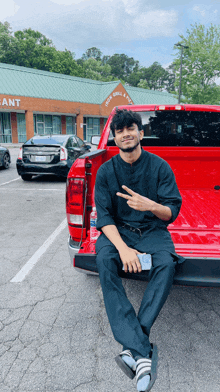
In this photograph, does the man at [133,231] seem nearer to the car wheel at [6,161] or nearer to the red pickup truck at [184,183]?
the red pickup truck at [184,183]

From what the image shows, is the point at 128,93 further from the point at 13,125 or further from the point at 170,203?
the point at 170,203

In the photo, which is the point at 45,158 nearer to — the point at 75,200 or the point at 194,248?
the point at 75,200

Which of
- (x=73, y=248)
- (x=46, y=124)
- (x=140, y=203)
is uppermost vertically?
(x=46, y=124)

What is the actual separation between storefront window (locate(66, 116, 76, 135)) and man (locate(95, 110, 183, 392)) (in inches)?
1294

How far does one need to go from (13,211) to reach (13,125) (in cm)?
2636

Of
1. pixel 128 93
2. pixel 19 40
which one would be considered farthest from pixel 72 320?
pixel 19 40

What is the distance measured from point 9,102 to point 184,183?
27.0 metres

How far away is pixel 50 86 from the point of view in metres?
31.3

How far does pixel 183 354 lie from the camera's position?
7.66 feet

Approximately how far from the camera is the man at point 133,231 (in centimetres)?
204

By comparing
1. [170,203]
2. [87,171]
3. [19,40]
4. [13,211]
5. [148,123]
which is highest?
[19,40]

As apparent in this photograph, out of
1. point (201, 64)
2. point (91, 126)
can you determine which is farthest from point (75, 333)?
point (91, 126)

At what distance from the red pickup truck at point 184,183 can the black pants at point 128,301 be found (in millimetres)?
130

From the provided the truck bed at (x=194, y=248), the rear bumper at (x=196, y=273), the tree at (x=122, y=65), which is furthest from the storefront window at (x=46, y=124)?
the tree at (x=122, y=65)
